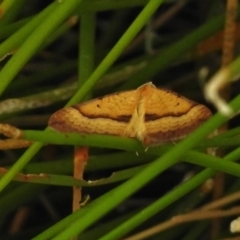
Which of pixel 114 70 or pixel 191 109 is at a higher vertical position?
pixel 114 70

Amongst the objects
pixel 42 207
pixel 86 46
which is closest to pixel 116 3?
pixel 86 46

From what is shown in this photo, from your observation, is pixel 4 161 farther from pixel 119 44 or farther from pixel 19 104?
pixel 119 44

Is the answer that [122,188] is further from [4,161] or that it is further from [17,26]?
[4,161]

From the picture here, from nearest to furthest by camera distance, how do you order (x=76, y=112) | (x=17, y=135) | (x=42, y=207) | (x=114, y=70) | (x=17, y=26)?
(x=17, y=135) → (x=76, y=112) → (x=17, y=26) → (x=114, y=70) → (x=42, y=207)

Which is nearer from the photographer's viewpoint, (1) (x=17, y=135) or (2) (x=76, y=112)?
(1) (x=17, y=135)

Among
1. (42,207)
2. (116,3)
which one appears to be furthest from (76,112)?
(42,207)

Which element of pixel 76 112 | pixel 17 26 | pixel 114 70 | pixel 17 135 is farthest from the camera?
pixel 114 70

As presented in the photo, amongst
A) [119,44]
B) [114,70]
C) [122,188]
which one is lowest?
[122,188]
